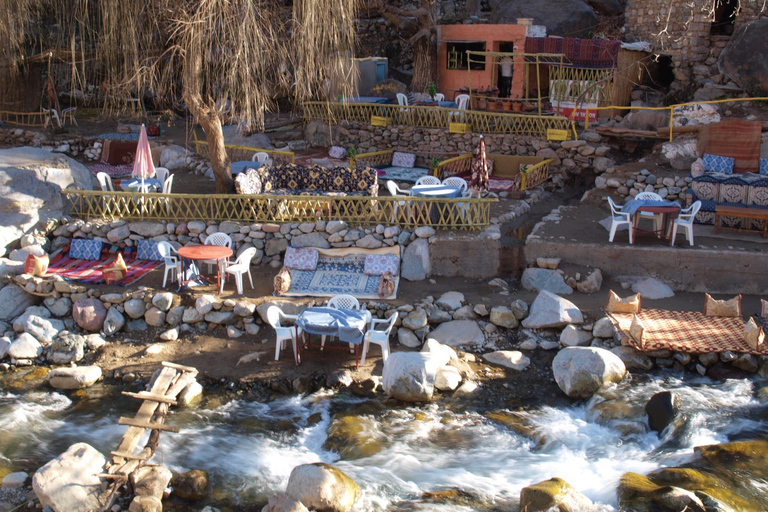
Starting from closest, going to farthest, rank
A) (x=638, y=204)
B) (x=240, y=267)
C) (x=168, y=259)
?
(x=240, y=267) < (x=168, y=259) < (x=638, y=204)

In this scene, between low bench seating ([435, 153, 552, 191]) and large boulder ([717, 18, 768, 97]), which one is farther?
large boulder ([717, 18, 768, 97])

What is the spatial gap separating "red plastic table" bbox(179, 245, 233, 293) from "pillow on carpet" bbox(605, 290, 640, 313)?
6219 mm

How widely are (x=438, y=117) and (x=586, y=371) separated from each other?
10514 mm

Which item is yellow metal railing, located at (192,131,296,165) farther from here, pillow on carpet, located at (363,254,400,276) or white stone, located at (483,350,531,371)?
white stone, located at (483,350,531,371)

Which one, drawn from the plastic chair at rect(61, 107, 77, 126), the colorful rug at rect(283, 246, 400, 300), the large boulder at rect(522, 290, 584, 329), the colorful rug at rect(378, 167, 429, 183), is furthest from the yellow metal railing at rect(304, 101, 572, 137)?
the large boulder at rect(522, 290, 584, 329)

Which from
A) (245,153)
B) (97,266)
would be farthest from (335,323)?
(245,153)

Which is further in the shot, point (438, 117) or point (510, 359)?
point (438, 117)

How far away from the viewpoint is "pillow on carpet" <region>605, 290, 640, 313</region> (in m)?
11.2

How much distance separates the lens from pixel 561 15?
2302cm

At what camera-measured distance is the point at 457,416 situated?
32.1ft

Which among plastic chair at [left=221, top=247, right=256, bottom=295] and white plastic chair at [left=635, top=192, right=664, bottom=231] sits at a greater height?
white plastic chair at [left=635, top=192, right=664, bottom=231]

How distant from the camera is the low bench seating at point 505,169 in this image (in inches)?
650

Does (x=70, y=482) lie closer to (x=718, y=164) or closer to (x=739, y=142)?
Answer: (x=718, y=164)

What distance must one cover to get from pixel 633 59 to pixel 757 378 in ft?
39.2
